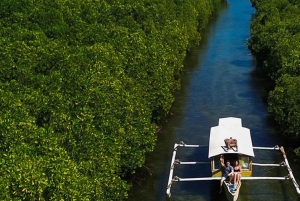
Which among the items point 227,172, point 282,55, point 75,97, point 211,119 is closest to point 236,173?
point 227,172

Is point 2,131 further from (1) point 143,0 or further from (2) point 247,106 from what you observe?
(1) point 143,0

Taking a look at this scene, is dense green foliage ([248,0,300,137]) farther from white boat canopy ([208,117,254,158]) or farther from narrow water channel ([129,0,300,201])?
white boat canopy ([208,117,254,158])

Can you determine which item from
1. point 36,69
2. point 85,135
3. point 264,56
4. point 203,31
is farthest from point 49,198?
point 203,31

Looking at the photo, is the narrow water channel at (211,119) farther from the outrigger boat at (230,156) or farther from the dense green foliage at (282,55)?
the dense green foliage at (282,55)

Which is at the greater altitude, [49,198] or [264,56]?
[49,198]

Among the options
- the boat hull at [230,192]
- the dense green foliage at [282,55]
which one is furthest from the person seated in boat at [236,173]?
the dense green foliage at [282,55]
